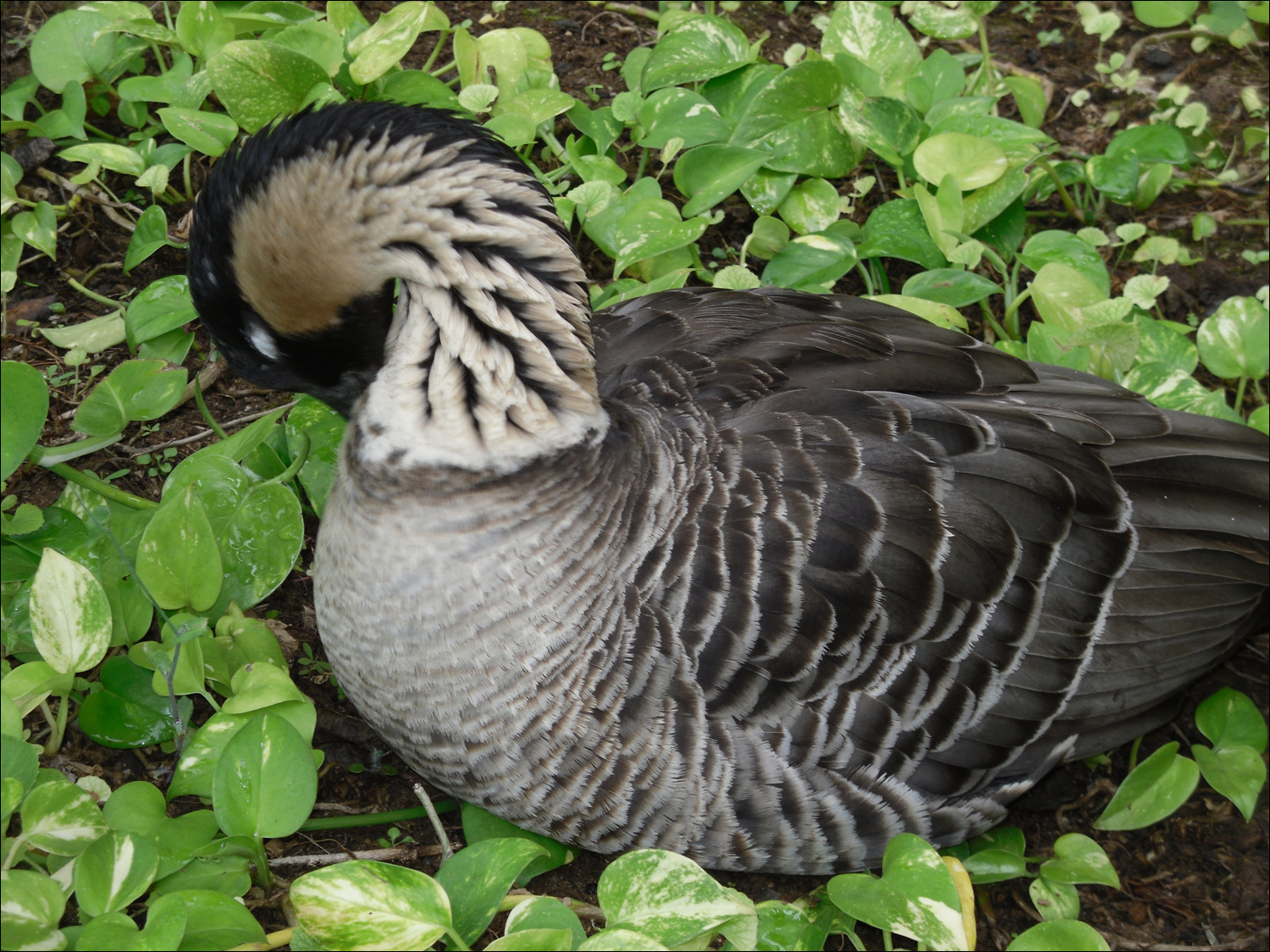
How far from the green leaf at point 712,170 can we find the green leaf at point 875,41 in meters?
1.02

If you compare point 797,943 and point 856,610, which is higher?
point 856,610

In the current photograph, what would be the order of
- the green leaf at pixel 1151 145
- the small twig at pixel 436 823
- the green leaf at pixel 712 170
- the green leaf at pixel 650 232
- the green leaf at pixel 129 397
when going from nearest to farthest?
the small twig at pixel 436 823 → the green leaf at pixel 129 397 → the green leaf at pixel 650 232 → the green leaf at pixel 712 170 → the green leaf at pixel 1151 145

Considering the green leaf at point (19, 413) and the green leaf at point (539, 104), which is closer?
the green leaf at point (19, 413)

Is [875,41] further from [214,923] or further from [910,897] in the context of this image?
[214,923]

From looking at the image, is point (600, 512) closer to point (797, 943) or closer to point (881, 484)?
point (881, 484)

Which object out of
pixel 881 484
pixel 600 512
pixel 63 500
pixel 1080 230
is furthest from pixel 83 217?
pixel 1080 230

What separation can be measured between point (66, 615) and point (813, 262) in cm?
309

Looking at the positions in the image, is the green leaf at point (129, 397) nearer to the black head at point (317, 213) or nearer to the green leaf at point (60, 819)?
the black head at point (317, 213)

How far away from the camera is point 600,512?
306 cm

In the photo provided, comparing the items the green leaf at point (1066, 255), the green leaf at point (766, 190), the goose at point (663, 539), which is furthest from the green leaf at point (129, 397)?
the green leaf at point (1066, 255)

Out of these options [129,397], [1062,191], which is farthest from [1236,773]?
[129,397]

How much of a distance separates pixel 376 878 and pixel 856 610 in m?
1.40

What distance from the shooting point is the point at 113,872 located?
9.27 ft

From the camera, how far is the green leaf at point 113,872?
2.79 metres
